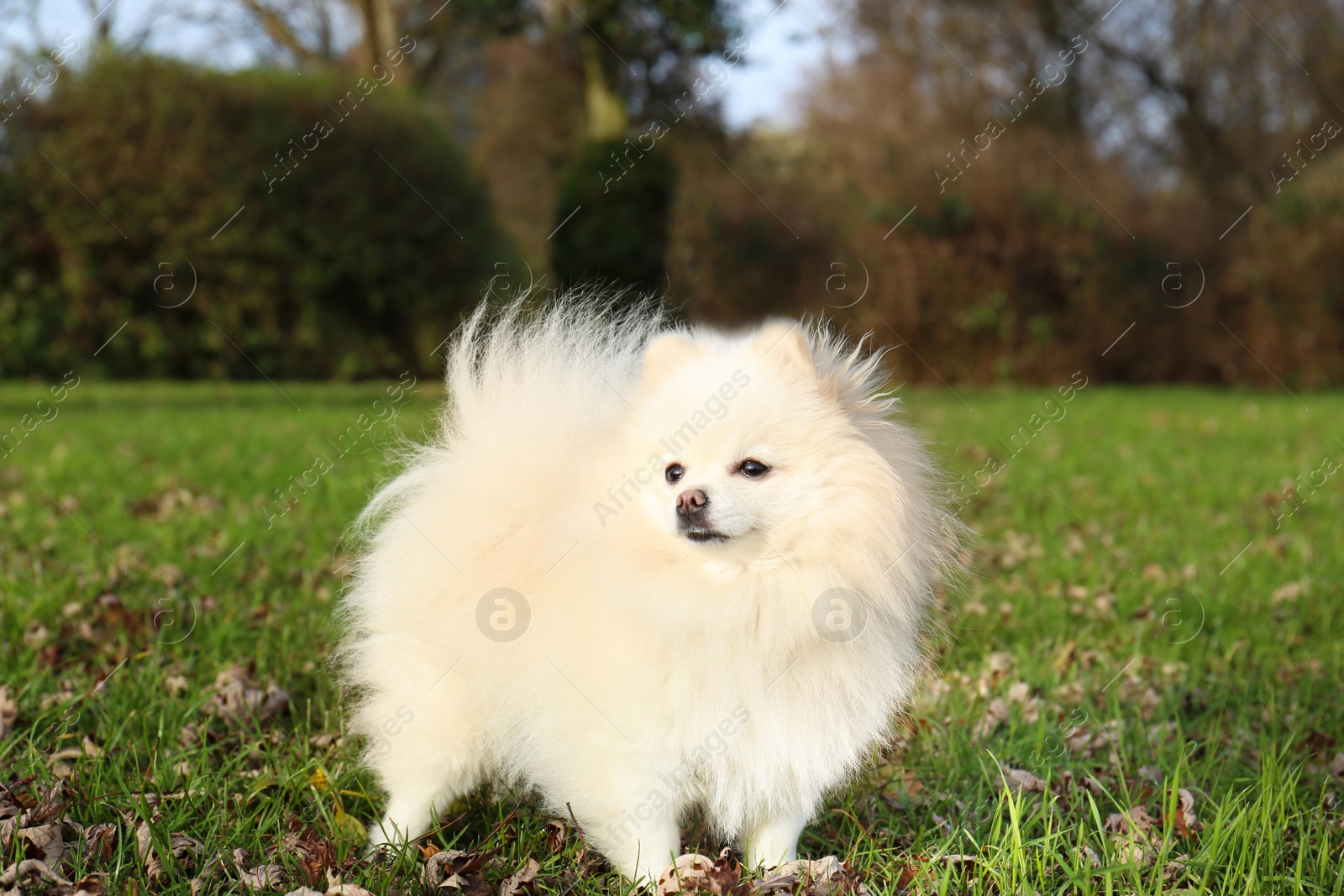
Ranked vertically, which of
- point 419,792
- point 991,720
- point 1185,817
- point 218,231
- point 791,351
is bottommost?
point 1185,817

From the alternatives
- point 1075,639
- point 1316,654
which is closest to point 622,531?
point 1075,639

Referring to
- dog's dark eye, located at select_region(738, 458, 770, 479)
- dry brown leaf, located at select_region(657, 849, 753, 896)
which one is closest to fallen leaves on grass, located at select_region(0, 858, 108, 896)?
dry brown leaf, located at select_region(657, 849, 753, 896)

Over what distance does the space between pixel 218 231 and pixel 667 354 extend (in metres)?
12.2

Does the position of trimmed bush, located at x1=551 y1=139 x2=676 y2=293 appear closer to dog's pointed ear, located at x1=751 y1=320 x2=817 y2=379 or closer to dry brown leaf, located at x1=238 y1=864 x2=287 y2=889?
dog's pointed ear, located at x1=751 y1=320 x2=817 y2=379

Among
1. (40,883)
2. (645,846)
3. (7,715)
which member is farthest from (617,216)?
(40,883)

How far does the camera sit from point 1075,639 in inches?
164

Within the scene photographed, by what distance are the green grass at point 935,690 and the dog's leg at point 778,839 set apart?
0.59 feet

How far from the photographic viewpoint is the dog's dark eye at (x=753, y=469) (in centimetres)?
234

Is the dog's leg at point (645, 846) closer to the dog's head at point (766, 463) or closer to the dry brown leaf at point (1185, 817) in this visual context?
the dog's head at point (766, 463)

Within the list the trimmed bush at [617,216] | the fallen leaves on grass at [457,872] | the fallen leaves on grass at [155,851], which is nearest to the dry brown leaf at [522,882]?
the fallen leaves on grass at [457,872]

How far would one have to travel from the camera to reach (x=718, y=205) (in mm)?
16359

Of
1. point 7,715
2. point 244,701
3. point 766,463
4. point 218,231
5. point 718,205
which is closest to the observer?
point 766,463

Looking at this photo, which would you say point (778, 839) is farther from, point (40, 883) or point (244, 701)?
point (244, 701)

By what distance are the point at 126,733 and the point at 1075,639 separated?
135 inches
